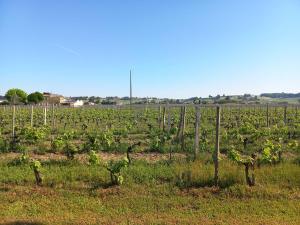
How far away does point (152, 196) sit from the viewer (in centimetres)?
706

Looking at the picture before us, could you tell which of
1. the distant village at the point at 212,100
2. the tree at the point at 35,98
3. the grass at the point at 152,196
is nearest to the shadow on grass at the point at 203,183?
the grass at the point at 152,196

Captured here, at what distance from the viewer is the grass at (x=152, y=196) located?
603 centimetres

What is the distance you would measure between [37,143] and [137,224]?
354 inches

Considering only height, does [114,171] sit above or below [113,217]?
above

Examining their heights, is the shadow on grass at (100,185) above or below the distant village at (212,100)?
below

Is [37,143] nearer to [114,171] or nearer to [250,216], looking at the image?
[114,171]

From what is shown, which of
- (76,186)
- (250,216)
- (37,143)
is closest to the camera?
(250,216)

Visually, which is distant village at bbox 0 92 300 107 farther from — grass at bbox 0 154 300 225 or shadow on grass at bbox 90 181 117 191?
shadow on grass at bbox 90 181 117 191

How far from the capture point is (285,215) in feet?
20.1

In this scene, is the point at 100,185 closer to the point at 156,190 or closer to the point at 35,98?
the point at 156,190

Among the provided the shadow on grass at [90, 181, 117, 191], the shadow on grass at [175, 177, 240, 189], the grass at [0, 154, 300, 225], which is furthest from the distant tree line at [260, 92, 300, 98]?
the shadow on grass at [90, 181, 117, 191]

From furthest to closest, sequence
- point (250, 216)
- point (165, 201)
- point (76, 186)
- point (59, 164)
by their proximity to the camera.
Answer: point (59, 164) → point (76, 186) → point (165, 201) → point (250, 216)

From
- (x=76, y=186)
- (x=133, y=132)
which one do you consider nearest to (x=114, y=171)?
(x=76, y=186)

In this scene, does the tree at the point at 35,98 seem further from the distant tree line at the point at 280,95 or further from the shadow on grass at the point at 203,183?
the shadow on grass at the point at 203,183
